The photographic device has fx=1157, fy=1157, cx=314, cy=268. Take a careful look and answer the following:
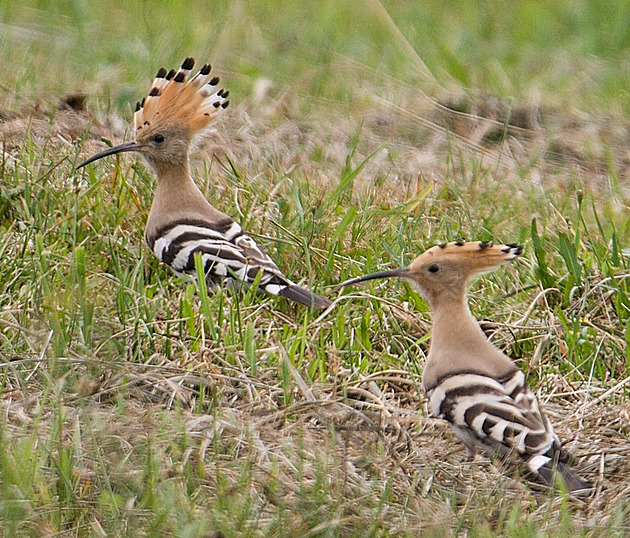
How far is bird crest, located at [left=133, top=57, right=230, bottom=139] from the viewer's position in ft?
16.1

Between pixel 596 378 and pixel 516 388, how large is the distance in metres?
0.65

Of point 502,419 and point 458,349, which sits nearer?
point 502,419

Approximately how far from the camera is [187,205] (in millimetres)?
4656

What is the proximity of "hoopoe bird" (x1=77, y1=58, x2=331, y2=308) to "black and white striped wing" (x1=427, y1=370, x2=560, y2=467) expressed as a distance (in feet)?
2.94

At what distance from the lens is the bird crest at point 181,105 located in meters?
4.91

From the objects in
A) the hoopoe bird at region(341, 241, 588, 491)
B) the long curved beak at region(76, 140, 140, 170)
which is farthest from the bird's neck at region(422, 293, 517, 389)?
the long curved beak at region(76, 140, 140, 170)

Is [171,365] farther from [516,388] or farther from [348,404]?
[516,388]

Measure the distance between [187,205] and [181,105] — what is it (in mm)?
525

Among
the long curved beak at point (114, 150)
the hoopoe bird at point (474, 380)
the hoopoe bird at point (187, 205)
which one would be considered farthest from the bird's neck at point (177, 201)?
the hoopoe bird at point (474, 380)

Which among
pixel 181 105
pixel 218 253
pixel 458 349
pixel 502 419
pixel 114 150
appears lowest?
pixel 502 419

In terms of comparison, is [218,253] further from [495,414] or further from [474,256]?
[495,414]

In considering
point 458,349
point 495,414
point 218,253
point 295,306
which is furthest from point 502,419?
point 218,253

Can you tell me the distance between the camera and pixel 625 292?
4047 millimetres

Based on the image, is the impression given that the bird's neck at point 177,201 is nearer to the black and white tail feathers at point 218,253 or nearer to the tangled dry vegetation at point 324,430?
the black and white tail feathers at point 218,253
